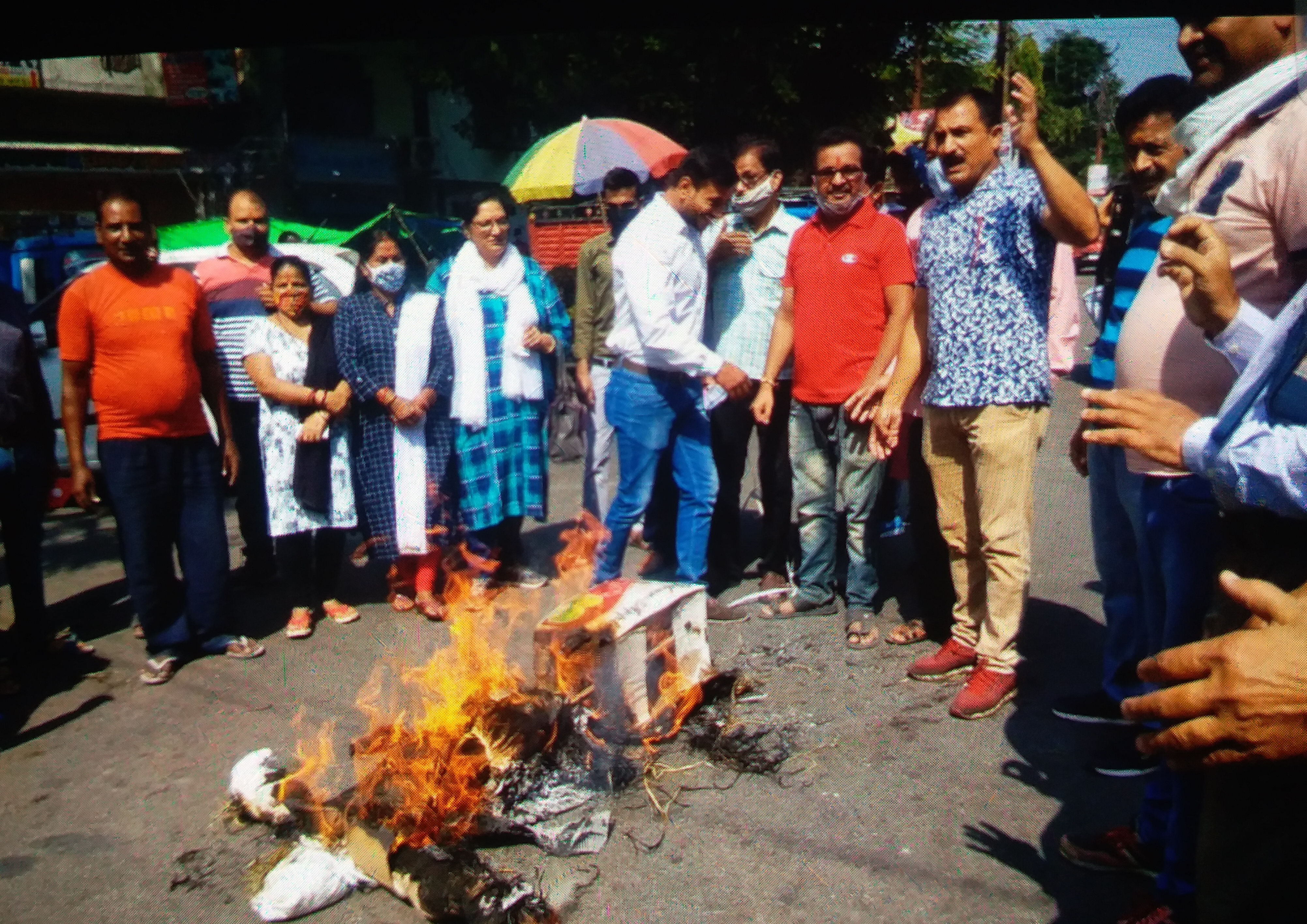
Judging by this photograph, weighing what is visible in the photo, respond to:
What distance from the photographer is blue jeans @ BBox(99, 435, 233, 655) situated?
15.6 ft

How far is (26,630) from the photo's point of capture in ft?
16.7

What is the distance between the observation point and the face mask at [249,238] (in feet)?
19.0

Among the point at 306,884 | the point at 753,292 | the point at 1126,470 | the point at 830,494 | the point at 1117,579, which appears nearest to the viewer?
the point at 306,884

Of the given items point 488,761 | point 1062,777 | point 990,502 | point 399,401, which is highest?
point 399,401

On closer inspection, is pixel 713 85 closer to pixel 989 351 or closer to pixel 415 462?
pixel 415 462

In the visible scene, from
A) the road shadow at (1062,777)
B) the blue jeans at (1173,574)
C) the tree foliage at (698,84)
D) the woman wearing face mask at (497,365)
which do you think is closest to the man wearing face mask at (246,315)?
the woman wearing face mask at (497,365)

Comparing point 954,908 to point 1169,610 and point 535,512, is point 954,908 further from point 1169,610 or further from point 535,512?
point 535,512

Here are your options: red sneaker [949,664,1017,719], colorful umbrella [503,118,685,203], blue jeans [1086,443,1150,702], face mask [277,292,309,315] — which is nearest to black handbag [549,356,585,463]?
face mask [277,292,309,315]

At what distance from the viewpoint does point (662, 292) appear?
15.8 feet

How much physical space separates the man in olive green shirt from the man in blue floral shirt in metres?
2.31

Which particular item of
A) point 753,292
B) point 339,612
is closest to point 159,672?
point 339,612

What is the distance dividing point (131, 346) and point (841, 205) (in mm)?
3231

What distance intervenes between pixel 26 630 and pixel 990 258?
185 inches

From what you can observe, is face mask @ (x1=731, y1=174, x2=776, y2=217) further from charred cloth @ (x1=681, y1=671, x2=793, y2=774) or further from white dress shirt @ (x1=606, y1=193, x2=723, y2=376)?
charred cloth @ (x1=681, y1=671, x2=793, y2=774)
